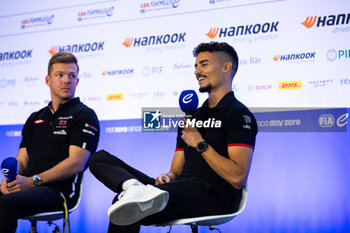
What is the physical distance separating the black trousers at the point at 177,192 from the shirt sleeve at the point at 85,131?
1.91ft

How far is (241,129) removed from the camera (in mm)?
2203

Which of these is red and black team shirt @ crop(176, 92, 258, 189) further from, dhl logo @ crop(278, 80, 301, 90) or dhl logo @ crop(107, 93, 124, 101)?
dhl logo @ crop(107, 93, 124, 101)

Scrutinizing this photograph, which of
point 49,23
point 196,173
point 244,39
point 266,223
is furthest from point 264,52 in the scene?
point 49,23

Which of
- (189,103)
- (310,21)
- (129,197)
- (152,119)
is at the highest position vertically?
(310,21)

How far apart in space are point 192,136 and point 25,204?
3.25ft

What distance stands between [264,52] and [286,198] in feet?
3.77

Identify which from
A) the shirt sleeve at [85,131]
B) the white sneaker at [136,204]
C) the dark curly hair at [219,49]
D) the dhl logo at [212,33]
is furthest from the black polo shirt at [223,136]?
the dhl logo at [212,33]

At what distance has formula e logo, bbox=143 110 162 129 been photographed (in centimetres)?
395

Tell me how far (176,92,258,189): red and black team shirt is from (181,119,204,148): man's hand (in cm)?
13

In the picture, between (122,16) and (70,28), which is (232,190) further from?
(70,28)

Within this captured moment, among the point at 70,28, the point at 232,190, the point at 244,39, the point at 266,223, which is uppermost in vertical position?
the point at 70,28

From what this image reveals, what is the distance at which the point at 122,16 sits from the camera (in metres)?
4.22

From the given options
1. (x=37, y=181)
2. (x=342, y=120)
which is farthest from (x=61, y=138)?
(x=342, y=120)

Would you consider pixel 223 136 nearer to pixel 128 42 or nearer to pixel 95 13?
pixel 128 42
